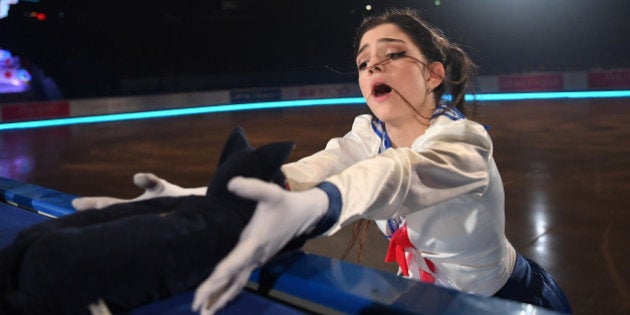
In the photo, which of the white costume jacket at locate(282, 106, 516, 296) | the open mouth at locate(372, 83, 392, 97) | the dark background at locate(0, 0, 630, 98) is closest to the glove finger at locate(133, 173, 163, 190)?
the white costume jacket at locate(282, 106, 516, 296)

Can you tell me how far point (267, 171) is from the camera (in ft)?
3.01

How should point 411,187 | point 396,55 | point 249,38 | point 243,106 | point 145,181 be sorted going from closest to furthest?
point 411,187, point 145,181, point 396,55, point 243,106, point 249,38

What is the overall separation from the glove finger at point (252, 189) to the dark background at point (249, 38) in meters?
14.4

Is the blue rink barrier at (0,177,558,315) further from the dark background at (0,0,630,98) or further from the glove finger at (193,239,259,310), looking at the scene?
the dark background at (0,0,630,98)

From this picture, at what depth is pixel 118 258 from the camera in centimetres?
75

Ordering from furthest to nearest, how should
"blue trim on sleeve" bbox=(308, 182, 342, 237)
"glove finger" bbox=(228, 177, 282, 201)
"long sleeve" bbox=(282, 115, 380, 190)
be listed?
"long sleeve" bbox=(282, 115, 380, 190), "blue trim on sleeve" bbox=(308, 182, 342, 237), "glove finger" bbox=(228, 177, 282, 201)

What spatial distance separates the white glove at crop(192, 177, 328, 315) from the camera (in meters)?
0.71

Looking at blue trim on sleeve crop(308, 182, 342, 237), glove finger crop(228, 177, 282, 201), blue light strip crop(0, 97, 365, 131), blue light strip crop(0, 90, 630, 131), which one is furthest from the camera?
blue light strip crop(0, 90, 630, 131)

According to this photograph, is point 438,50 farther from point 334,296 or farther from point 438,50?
point 334,296

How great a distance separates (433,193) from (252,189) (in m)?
0.42

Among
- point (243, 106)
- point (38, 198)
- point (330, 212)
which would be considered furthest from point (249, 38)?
point (330, 212)

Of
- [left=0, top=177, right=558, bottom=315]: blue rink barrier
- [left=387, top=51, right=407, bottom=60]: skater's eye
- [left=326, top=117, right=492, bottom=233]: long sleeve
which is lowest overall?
[left=0, top=177, right=558, bottom=315]: blue rink barrier

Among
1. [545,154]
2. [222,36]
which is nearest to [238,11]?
[222,36]

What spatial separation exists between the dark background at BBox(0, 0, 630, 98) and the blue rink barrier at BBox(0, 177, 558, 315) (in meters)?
14.1
